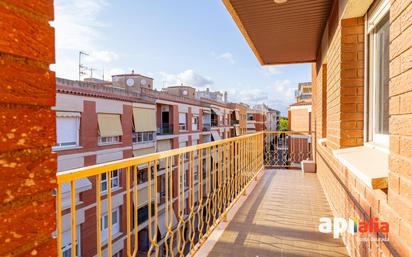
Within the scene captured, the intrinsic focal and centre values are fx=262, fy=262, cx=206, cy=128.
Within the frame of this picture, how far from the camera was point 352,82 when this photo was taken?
2662 mm

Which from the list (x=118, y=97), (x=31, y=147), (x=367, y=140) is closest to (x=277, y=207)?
(x=367, y=140)

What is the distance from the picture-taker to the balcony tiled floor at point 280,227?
2670mm

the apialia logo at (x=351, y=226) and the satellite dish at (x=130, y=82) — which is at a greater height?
the satellite dish at (x=130, y=82)

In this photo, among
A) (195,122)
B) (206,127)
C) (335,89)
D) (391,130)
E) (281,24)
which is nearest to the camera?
(391,130)

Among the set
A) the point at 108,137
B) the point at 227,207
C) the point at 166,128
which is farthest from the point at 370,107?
the point at 166,128

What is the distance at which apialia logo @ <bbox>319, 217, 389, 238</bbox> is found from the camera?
65.2 inches

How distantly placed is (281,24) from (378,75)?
2429 mm

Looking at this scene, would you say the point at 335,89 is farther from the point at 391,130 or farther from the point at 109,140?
the point at 109,140

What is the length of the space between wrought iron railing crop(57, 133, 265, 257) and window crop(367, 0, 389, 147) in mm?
A: 1566

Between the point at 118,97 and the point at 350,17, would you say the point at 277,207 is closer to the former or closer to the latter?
A: the point at 350,17

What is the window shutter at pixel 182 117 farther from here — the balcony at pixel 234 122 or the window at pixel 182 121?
the balcony at pixel 234 122

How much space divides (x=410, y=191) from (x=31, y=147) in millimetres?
1498

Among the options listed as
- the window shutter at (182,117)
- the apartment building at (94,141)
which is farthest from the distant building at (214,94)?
the apartment building at (94,141)

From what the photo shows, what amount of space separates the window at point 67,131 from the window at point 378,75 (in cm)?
1080
